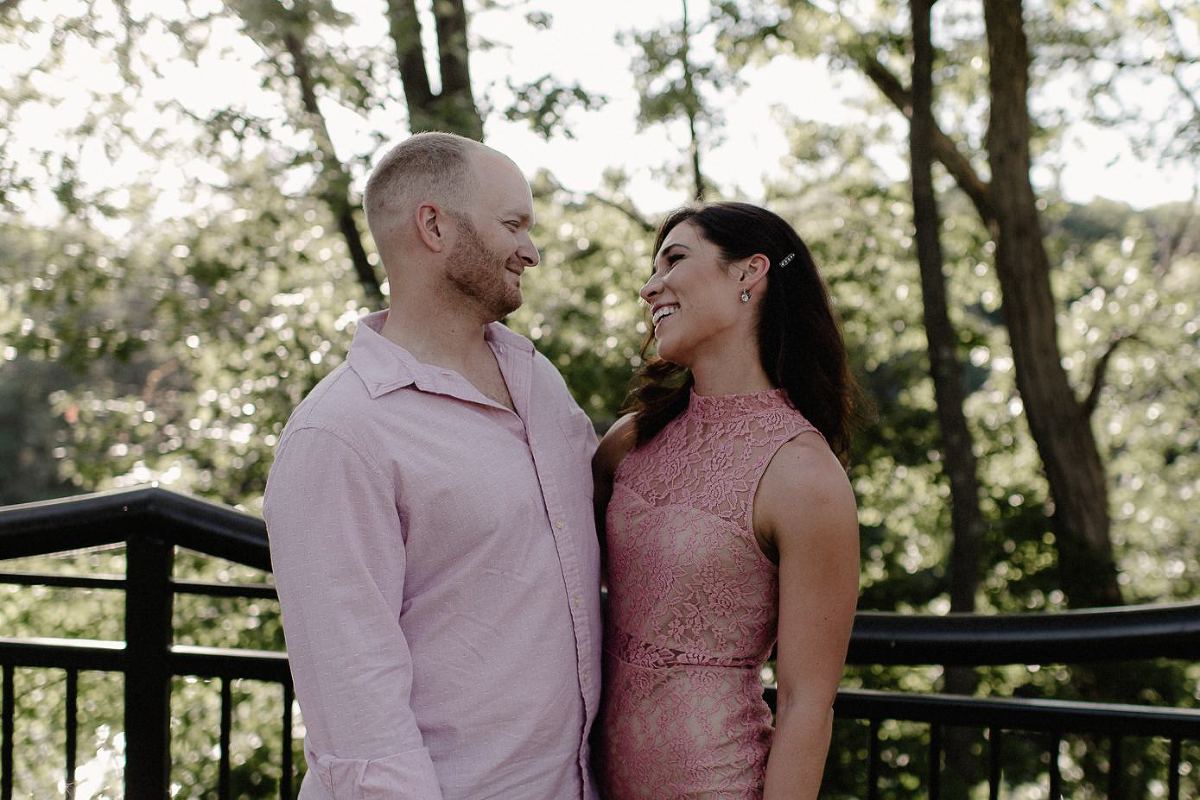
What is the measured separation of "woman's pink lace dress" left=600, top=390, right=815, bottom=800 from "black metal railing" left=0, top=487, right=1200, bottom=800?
0.55 feet

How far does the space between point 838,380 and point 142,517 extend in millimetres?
1383

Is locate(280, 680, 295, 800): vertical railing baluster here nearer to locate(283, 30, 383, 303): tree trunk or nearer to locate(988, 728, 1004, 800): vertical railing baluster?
locate(988, 728, 1004, 800): vertical railing baluster

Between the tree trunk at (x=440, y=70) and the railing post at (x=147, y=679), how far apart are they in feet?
17.3

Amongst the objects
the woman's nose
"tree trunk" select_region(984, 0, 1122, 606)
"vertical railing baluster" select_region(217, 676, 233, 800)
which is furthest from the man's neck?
"tree trunk" select_region(984, 0, 1122, 606)

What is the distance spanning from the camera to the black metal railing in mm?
1742

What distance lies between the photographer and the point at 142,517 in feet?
6.72

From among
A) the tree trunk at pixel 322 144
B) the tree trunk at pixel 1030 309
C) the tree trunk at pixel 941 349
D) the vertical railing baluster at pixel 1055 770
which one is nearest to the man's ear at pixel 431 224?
the vertical railing baluster at pixel 1055 770

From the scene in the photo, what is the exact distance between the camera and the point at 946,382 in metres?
8.17

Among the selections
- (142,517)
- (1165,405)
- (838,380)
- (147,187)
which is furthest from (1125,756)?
(147,187)

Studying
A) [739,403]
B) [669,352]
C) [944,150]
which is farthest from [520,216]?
[944,150]

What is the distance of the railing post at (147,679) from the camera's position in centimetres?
210

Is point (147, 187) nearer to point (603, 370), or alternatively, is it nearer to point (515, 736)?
point (603, 370)

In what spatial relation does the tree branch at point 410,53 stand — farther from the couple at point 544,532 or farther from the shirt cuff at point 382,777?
the shirt cuff at point 382,777

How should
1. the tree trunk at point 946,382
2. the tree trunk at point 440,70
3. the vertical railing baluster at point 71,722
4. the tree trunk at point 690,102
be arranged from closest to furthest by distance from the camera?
the vertical railing baluster at point 71,722, the tree trunk at point 440,70, the tree trunk at point 946,382, the tree trunk at point 690,102
